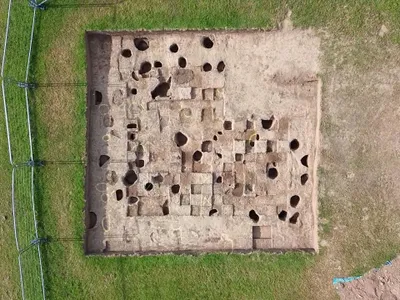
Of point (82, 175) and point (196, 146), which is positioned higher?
point (196, 146)

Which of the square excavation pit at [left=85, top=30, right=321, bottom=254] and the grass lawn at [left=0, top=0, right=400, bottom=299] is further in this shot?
the square excavation pit at [left=85, top=30, right=321, bottom=254]

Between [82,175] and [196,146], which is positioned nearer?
[82,175]

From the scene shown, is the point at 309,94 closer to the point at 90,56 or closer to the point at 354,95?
the point at 354,95

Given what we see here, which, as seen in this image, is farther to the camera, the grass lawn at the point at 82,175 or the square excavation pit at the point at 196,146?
the square excavation pit at the point at 196,146
